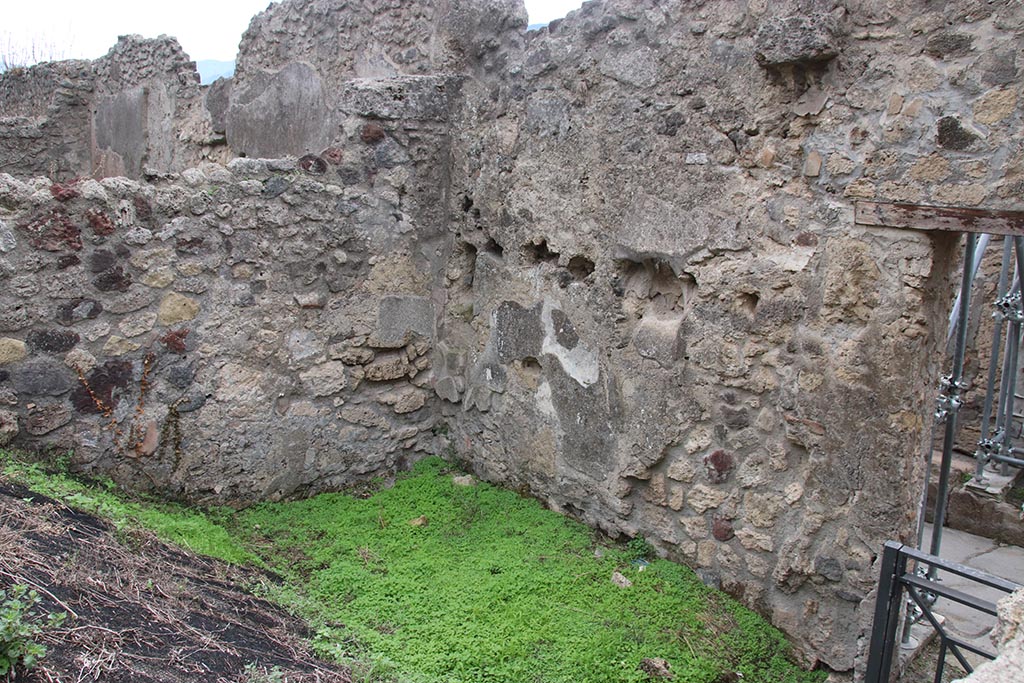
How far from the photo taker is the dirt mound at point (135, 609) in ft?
7.09

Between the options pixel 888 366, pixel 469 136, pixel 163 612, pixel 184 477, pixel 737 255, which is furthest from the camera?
pixel 469 136

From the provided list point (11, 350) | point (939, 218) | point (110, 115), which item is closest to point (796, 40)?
point (939, 218)

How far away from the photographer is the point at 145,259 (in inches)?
144

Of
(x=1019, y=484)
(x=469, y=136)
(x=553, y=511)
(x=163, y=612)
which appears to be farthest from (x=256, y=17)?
(x=1019, y=484)

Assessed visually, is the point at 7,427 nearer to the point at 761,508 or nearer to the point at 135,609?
the point at 135,609

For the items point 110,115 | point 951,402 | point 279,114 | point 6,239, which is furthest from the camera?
point 110,115

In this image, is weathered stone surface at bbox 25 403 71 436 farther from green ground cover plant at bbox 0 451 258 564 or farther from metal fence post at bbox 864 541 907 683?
metal fence post at bbox 864 541 907 683

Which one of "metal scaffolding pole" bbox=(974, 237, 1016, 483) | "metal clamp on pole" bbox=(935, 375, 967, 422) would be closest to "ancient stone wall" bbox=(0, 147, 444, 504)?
"metal clamp on pole" bbox=(935, 375, 967, 422)

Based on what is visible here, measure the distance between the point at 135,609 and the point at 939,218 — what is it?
107 inches

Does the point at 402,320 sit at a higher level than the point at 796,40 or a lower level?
lower

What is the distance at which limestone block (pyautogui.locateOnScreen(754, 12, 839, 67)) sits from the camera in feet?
9.09

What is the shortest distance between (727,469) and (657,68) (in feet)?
5.26

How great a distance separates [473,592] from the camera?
3.41 meters

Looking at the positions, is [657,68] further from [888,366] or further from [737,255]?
[888,366]
